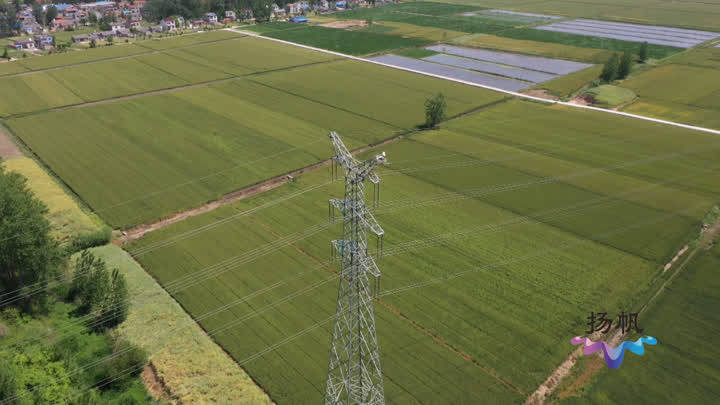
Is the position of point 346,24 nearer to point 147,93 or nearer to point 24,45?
point 147,93

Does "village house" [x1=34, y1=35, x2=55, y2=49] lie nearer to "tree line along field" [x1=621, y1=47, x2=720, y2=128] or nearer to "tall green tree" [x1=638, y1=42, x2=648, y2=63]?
"tree line along field" [x1=621, y1=47, x2=720, y2=128]

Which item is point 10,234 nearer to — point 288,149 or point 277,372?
point 277,372

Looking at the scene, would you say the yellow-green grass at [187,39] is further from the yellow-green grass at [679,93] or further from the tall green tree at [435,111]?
the yellow-green grass at [679,93]

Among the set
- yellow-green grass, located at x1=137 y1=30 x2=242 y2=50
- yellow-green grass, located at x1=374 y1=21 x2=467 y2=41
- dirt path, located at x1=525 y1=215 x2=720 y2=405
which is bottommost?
dirt path, located at x1=525 y1=215 x2=720 y2=405

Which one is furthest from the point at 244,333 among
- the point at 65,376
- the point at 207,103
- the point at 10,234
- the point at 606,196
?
the point at 207,103

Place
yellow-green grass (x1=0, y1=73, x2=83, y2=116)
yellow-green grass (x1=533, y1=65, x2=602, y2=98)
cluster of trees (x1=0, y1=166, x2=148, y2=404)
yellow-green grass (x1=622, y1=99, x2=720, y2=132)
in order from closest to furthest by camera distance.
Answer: cluster of trees (x1=0, y1=166, x2=148, y2=404) → yellow-green grass (x1=622, y1=99, x2=720, y2=132) → yellow-green grass (x1=0, y1=73, x2=83, y2=116) → yellow-green grass (x1=533, y1=65, x2=602, y2=98)

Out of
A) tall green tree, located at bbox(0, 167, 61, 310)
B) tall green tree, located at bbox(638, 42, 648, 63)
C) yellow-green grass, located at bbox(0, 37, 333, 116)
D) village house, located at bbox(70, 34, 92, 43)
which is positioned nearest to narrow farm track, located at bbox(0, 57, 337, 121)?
yellow-green grass, located at bbox(0, 37, 333, 116)

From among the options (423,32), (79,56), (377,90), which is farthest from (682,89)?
(79,56)
